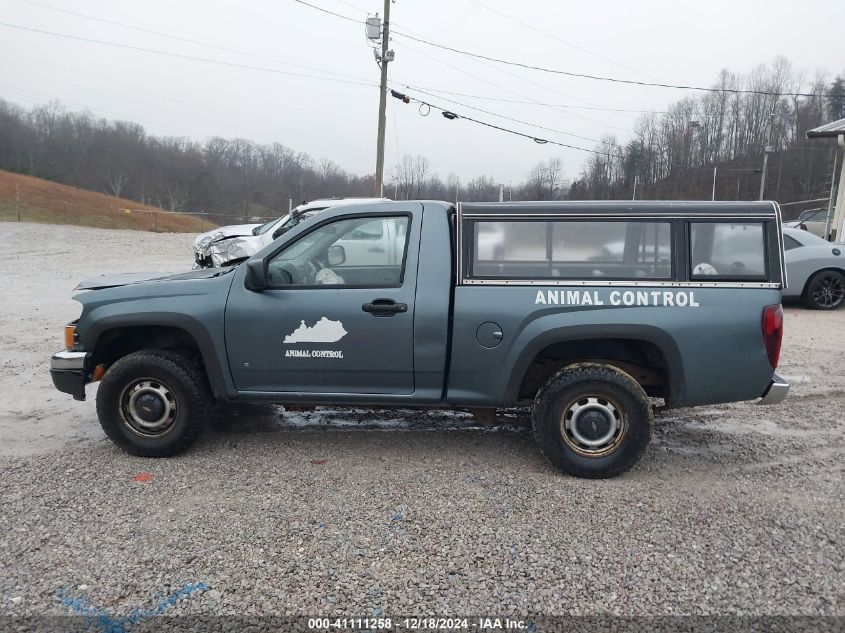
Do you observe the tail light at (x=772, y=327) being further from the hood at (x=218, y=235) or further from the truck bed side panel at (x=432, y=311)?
the hood at (x=218, y=235)

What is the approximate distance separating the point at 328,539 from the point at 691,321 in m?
2.59

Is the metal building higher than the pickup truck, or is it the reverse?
the metal building

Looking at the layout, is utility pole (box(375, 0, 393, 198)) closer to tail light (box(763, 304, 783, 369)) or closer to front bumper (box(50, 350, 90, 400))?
front bumper (box(50, 350, 90, 400))

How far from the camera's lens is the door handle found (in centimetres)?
416

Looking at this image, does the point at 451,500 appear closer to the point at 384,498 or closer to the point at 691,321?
the point at 384,498

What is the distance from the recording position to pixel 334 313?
4219 millimetres

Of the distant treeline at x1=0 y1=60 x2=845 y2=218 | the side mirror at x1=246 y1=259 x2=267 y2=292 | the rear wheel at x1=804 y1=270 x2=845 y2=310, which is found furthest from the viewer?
the distant treeline at x1=0 y1=60 x2=845 y2=218

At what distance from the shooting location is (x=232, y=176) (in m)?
88.6

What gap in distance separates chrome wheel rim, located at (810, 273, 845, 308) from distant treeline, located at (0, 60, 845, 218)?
7898 millimetres

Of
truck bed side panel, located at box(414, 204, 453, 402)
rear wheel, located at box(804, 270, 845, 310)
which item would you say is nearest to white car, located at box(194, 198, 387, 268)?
truck bed side panel, located at box(414, 204, 453, 402)

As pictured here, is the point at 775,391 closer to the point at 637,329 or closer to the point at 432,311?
the point at 637,329

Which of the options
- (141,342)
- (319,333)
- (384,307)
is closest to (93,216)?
(141,342)

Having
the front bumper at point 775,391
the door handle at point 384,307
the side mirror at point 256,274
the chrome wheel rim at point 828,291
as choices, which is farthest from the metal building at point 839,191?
the side mirror at point 256,274

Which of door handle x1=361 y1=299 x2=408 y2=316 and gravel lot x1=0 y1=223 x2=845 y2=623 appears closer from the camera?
gravel lot x1=0 y1=223 x2=845 y2=623
